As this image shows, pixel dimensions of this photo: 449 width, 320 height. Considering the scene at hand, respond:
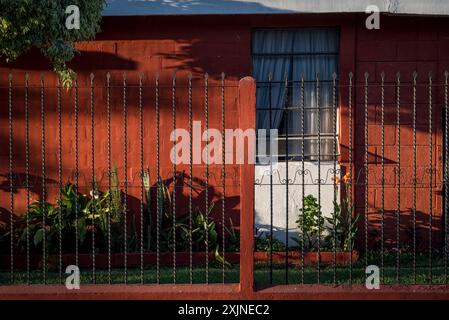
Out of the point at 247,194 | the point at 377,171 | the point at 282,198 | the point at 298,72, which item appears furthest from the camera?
the point at 298,72

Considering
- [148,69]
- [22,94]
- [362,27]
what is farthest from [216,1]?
[22,94]

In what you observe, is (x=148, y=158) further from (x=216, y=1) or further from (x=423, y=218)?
(x=423, y=218)

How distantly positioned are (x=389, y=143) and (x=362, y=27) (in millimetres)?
1488

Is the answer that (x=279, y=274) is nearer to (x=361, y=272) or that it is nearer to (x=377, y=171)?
(x=361, y=272)

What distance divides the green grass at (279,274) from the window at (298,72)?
1.69 meters

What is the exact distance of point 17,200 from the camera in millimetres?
10047

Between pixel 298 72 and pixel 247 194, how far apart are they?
3.57 meters

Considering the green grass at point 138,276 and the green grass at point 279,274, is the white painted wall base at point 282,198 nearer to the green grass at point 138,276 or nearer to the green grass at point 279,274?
the green grass at point 279,274

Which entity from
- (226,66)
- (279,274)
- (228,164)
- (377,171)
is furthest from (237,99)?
(279,274)

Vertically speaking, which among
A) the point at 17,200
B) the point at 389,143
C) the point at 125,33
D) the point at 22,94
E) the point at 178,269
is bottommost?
the point at 178,269

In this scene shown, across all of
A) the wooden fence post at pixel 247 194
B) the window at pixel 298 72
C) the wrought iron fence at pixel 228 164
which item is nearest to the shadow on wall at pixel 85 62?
the wrought iron fence at pixel 228 164

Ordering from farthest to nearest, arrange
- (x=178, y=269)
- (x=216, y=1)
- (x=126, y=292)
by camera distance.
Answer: (x=216, y=1), (x=178, y=269), (x=126, y=292)

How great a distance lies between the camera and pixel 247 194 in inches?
276

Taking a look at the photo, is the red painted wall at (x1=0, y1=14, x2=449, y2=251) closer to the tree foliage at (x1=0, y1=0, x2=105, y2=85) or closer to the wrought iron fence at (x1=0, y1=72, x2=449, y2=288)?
the wrought iron fence at (x1=0, y1=72, x2=449, y2=288)
